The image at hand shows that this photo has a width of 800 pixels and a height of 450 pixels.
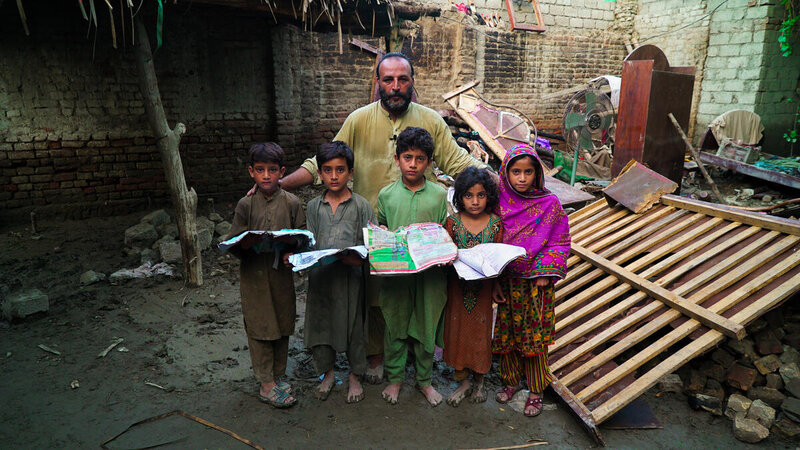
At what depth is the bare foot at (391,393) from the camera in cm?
277

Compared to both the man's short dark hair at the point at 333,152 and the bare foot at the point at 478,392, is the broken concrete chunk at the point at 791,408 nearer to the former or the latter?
the bare foot at the point at 478,392

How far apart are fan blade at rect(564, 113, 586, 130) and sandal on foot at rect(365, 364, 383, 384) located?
557 centimetres

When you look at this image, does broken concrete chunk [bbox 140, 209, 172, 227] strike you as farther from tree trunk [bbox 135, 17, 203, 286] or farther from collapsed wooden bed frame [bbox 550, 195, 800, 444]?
collapsed wooden bed frame [bbox 550, 195, 800, 444]

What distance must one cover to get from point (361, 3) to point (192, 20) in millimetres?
2610

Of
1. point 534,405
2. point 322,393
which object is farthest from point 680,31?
point 322,393

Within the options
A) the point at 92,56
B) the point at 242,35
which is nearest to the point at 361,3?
the point at 242,35

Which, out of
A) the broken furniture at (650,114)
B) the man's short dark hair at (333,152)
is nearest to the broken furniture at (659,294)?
the broken furniture at (650,114)

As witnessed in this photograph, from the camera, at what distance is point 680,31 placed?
11.8 meters

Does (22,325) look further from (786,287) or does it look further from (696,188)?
(696,188)

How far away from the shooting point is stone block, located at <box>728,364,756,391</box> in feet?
9.12

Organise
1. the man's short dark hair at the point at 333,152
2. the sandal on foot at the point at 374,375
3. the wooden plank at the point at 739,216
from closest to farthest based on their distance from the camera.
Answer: the man's short dark hair at the point at 333,152, the sandal on foot at the point at 374,375, the wooden plank at the point at 739,216

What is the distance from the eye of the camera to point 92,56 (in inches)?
226

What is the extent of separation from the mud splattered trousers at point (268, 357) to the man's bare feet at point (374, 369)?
57 cm

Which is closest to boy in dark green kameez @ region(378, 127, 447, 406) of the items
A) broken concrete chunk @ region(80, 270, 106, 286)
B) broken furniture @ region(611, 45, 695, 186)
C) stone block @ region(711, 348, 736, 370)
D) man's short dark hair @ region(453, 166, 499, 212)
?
man's short dark hair @ region(453, 166, 499, 212)
